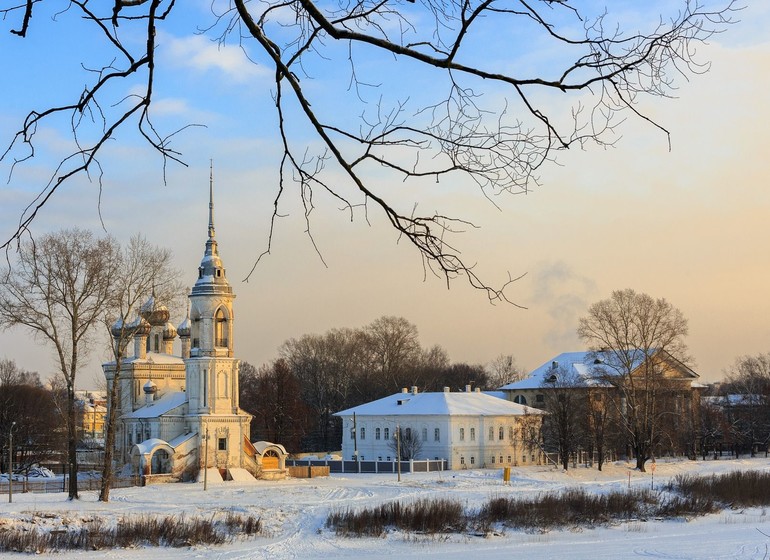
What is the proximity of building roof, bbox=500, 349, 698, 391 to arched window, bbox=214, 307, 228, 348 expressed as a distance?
2256 cm

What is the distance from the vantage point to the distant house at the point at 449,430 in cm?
6550

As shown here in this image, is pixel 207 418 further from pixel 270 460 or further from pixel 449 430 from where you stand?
pixel 449 430

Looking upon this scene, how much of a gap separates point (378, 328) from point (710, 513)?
71.1 meters

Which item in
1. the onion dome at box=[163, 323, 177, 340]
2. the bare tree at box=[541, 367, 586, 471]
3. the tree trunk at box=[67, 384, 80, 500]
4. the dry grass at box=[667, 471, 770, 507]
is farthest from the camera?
the onion dome at box=[163, 323, 177, 340]

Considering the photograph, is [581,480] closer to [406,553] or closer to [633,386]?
[633,386]

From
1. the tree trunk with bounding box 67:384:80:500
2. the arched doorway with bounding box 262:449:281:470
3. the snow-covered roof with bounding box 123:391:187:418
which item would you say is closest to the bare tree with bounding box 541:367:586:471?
the arched doorway with bounding box 262:449:281:470

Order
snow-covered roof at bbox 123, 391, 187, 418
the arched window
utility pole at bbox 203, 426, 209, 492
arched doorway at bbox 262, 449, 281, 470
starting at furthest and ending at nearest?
snow-covered roof at bbox 123, 391, 187, 418 → arched doorway at bbox 262, 449, 281, 470 → the arched window → utility pole at bbox 203, 426, 209, 492

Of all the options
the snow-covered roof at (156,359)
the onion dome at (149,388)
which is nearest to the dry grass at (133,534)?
the onion dome at (149,388)

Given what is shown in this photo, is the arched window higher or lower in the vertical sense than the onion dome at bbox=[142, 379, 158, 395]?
higher

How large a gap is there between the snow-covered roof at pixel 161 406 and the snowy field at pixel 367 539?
10.7m

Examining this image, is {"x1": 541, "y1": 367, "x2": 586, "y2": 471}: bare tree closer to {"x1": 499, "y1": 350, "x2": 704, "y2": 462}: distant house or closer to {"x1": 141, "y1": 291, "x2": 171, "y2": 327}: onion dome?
{"x1": 499, "y1": 350, "x2": 704, "y2": 462}: distant house

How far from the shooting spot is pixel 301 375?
104062mm

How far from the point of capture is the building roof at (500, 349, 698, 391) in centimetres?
6312

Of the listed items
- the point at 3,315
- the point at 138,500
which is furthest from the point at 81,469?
the point at 3,315
